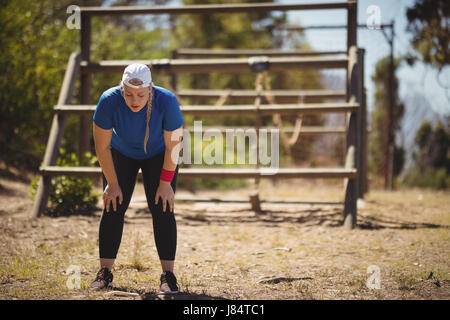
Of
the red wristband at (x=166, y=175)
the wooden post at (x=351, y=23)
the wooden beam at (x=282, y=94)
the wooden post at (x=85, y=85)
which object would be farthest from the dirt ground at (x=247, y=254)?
the wooden beam at (x=282, y=94)

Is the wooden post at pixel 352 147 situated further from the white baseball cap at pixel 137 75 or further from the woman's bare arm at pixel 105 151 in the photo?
the white baseball cap at pixel 137 75

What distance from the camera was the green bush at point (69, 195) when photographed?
17.5 ft

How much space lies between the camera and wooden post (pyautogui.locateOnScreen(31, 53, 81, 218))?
5.13 metres

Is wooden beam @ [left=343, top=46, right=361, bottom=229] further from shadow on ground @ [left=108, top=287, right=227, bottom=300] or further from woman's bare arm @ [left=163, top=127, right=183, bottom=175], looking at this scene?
woman's bare arm @ [left=163, top=127, right=183, bottom=175]

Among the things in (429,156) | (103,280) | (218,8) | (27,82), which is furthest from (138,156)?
(429,156)

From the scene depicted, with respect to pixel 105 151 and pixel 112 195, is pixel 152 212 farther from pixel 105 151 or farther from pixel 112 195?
pixel 105 151

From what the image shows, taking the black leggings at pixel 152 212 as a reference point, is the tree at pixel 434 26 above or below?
above

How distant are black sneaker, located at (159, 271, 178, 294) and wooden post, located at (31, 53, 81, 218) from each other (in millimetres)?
2857

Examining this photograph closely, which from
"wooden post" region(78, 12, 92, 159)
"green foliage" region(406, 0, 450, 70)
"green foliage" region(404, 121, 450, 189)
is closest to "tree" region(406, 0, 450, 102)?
"green foliage" region(406, 0, 450, 70)

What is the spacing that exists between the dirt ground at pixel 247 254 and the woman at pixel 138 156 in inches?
10.3

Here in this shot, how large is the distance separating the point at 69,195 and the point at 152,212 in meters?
2.87

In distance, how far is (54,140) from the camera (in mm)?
5426

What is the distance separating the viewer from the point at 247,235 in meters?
4.67
